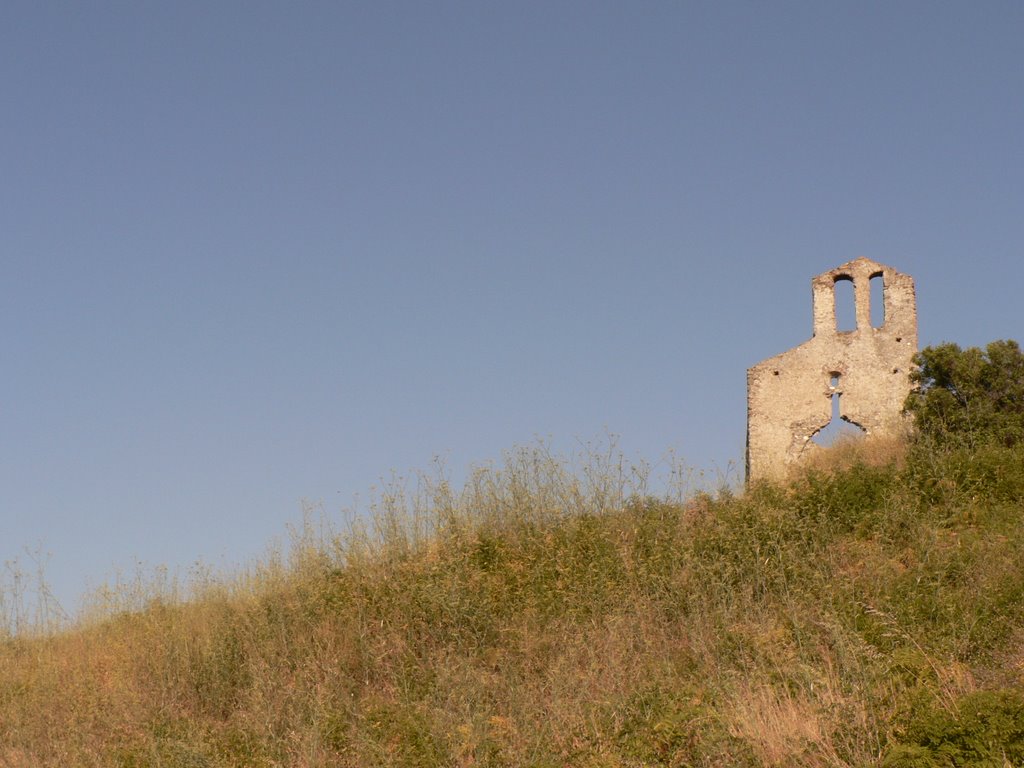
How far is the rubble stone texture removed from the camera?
2102cm

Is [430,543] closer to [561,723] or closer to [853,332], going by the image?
[561,723]

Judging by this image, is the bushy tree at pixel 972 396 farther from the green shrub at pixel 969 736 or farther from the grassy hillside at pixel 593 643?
the green shrub at pixel 969 736

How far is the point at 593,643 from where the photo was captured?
363 inches

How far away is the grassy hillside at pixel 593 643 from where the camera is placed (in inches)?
271

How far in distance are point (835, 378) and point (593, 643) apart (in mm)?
13927

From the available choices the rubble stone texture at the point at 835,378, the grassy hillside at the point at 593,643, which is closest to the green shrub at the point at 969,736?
the grassy hillside at the point at 593,643

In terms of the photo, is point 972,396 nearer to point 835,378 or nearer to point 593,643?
point 835,378

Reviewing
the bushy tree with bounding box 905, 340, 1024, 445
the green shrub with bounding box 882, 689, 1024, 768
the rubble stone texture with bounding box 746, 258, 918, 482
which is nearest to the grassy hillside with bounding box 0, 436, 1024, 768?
the green shrub with bounding box 882, 689, 1024, 768

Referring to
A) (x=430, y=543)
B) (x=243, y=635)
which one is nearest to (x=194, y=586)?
(x=243, y=635)

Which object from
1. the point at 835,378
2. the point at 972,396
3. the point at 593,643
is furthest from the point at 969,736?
the point at 835,378

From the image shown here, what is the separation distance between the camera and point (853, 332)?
2139 cm

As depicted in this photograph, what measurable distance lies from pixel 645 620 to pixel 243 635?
14.4 feet

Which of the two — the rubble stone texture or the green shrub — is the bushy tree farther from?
the green shrub

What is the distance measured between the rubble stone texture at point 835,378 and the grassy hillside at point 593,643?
776 centimetres
